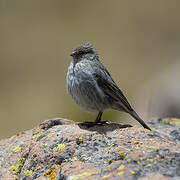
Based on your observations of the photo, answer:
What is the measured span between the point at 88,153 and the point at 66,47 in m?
17.6

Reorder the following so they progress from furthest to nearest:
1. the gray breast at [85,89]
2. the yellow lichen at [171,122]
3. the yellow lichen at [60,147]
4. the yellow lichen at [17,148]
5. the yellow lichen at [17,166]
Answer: the yellow lichen at [171,122] → the gray breast at [85,89] → the yellow lichen at [17,148] → the yellow lichen at [17,166] → the yellow lichen at [60,147]

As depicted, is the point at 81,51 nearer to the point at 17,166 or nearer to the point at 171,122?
the point at 171,122

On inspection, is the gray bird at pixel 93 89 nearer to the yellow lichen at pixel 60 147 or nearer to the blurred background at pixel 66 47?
the yellow lichen at pixel 60 147

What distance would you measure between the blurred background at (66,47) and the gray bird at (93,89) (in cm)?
718

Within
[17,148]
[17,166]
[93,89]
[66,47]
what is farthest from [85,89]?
[66,47]

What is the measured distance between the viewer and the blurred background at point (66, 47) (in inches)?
708

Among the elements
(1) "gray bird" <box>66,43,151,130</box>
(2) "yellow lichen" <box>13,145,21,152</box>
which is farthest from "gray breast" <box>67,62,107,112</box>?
(2) "yellow lichen" <box>13,145,21,152</box>

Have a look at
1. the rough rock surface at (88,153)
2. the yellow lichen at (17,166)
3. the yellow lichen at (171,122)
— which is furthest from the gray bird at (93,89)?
Answer: the yellow lichen at (17,166)

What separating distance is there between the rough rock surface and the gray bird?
55cm

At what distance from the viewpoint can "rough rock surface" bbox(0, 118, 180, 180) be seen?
460cm

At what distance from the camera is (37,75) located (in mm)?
20766

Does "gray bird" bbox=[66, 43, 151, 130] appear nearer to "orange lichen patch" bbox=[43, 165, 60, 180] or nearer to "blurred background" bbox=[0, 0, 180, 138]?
"orange lichen patch" bbox=[43, 165, 60, 180]

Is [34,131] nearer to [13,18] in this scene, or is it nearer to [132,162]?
[132,162]

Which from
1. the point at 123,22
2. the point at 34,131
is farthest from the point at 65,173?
the point at 123,22
